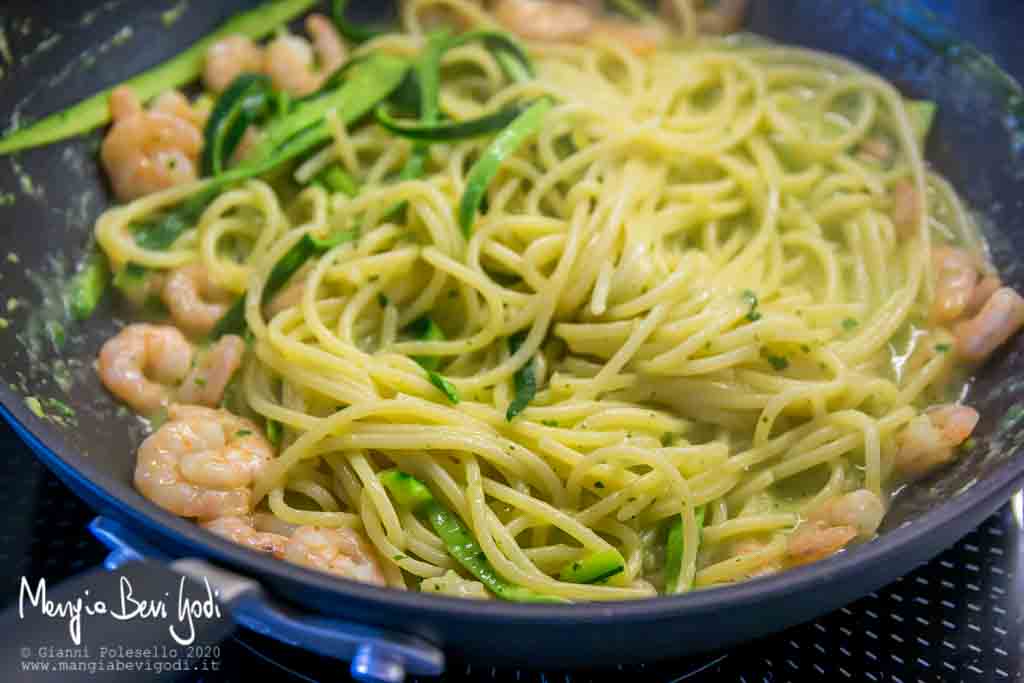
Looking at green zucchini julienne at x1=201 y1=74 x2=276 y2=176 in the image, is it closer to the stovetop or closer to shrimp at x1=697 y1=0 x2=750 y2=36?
the stovetop

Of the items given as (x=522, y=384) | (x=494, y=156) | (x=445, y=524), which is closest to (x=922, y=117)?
(x=494, y=156)

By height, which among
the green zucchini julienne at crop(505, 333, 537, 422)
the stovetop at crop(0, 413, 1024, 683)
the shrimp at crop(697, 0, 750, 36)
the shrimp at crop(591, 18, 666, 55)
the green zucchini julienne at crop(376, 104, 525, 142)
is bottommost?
the stovetop at crop(0, 413, 1024, 683)

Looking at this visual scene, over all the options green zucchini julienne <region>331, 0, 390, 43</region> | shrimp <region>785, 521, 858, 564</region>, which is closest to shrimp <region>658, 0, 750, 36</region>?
green zucchini julienne <region>331, 0, 390, 43</region>

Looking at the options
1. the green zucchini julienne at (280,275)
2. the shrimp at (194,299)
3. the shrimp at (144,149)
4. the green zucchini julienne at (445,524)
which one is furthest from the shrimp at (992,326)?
the shrimp at (144,149)

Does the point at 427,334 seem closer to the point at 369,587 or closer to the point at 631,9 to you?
the point at 369,587

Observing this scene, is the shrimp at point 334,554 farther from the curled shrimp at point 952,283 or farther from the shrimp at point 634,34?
the shrimp at point 634,34

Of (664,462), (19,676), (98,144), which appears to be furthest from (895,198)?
(19,676)
